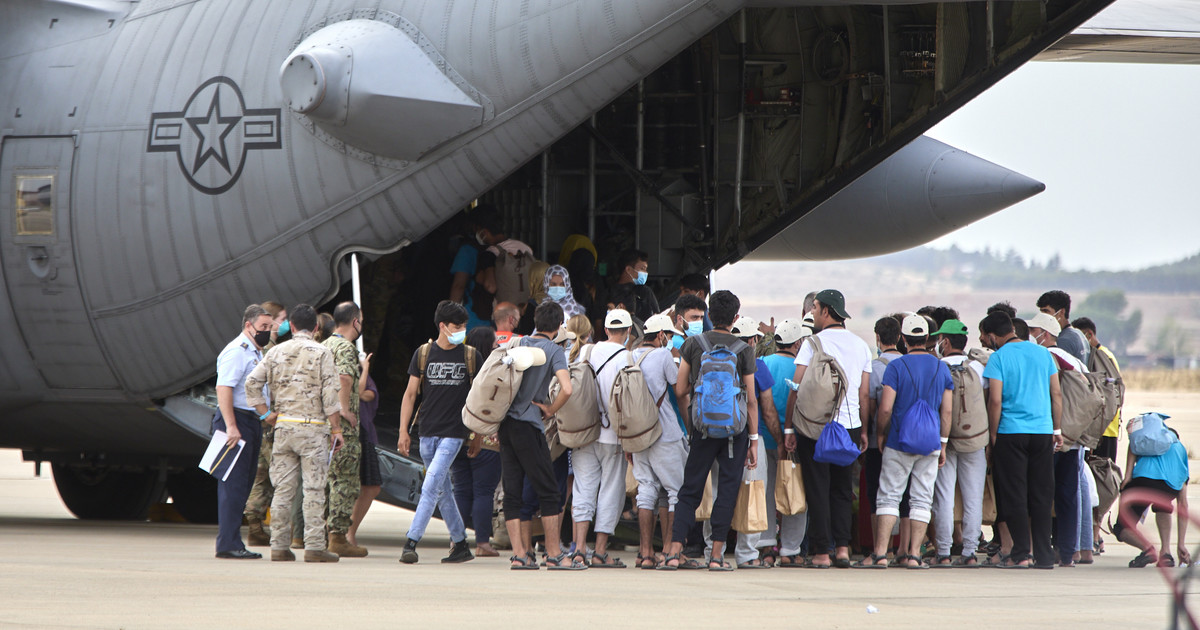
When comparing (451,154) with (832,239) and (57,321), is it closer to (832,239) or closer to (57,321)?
(57,321)

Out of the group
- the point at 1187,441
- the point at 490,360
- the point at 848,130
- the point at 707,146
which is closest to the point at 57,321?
the point at 490,360

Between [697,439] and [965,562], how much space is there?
2.64 m

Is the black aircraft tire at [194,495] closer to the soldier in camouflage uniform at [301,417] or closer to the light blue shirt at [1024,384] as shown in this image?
the soldier in camouflage uniform at [301,417]

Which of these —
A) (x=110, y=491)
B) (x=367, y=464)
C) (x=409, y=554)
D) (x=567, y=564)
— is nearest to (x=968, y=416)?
(x=567, y=564)

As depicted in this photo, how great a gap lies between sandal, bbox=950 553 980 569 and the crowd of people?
0.02m

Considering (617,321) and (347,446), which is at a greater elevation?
(617,321)

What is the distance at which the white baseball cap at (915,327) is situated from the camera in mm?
9820

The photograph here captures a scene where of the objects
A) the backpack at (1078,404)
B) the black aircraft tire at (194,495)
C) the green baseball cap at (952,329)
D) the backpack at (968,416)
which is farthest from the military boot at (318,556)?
the backpack at (1078,404)

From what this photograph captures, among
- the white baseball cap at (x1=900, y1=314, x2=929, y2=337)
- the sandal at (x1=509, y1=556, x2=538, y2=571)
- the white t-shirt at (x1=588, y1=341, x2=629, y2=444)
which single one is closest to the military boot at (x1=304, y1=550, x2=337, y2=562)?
the sandal at (x1=509, y1=556, x2=538, y2=571)

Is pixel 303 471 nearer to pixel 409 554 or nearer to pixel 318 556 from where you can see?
pixel 318 556

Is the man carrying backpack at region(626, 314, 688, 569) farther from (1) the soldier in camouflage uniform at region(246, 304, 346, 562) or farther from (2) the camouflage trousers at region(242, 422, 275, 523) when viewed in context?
(2) the camouflage trousers at region(242, 422, 275, 523)

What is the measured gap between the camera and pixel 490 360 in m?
9.00

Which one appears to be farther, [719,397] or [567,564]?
[567,564]

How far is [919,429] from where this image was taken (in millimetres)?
9641
